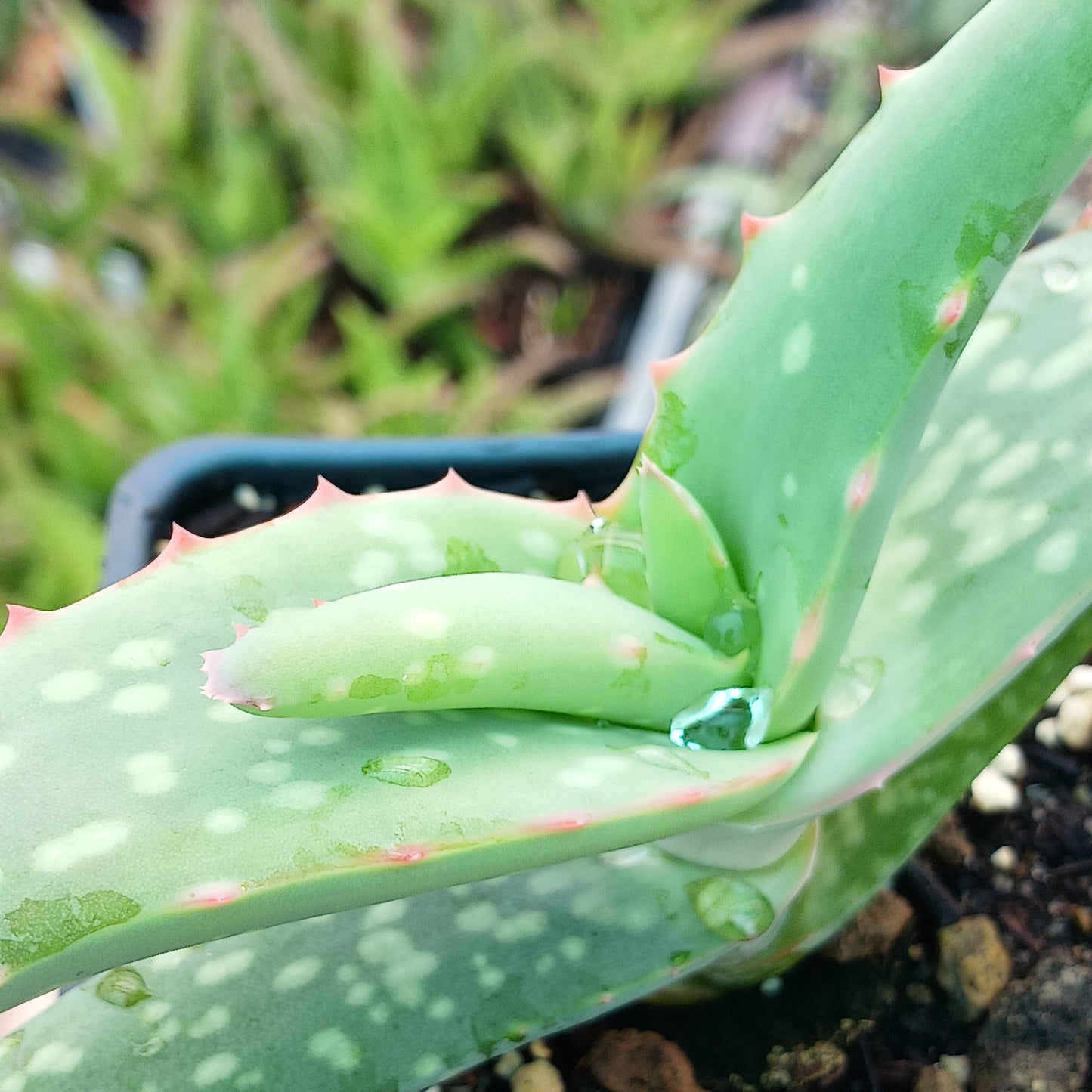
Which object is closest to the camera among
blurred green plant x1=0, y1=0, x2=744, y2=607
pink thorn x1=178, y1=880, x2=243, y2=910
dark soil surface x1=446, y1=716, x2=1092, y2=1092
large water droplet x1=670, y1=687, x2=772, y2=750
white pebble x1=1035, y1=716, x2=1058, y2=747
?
pink thorn x1=178, y1=880, x2=243, y2=910

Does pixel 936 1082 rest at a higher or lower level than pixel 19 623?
lower

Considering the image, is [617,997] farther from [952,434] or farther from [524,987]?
[952,434]

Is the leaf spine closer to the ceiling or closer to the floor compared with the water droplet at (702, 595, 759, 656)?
closer to the ceiling

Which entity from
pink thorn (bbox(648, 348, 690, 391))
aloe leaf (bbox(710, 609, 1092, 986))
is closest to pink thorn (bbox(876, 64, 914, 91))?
pink thorn (bbox(648, 348, 690, 391))

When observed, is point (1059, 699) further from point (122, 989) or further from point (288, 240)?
point (288, 240)

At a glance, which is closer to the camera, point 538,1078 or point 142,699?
point 142,699

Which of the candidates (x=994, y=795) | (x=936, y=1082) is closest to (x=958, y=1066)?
(x=936, y=1082)

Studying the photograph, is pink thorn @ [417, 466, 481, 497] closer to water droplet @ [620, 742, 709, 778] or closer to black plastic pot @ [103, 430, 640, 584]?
water droplet @ [620, 742, 709, 778]
